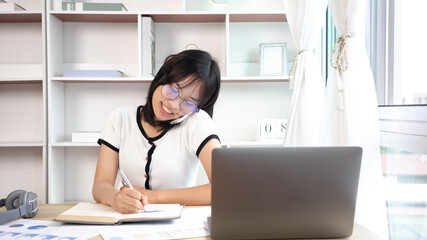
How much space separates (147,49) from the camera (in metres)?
2.65

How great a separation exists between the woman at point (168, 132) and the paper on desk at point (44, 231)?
1.19ft

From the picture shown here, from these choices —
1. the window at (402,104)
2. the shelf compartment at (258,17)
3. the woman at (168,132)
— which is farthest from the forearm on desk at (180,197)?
the shelf compartment at (258,17)

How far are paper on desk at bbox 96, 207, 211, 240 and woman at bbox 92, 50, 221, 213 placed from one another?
423mm

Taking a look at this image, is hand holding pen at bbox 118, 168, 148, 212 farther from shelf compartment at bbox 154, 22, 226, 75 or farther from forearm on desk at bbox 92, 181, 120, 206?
shelf compartment at bbox 154, 22, 226, 75

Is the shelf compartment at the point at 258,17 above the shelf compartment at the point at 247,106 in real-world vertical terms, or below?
above

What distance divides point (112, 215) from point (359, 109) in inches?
38.4

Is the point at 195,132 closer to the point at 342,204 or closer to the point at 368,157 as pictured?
the point at 368,157

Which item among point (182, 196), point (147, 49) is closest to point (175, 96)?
point (182, 196)

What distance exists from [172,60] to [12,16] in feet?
5.79

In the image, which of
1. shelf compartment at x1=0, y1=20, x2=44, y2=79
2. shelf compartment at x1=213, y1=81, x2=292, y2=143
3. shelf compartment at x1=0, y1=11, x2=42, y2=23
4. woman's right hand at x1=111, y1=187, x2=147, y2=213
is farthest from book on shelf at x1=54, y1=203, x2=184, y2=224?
shelf compartment at x1=0, y1=20, x2=44, y2=79

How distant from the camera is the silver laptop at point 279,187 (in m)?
0.81

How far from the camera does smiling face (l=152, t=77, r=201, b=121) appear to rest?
1480 mm

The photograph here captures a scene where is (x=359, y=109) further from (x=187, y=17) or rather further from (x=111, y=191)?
(x=187, y=17)

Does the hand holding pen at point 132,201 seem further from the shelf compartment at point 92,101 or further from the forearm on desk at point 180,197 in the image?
the shelf compartment at point 92,101
